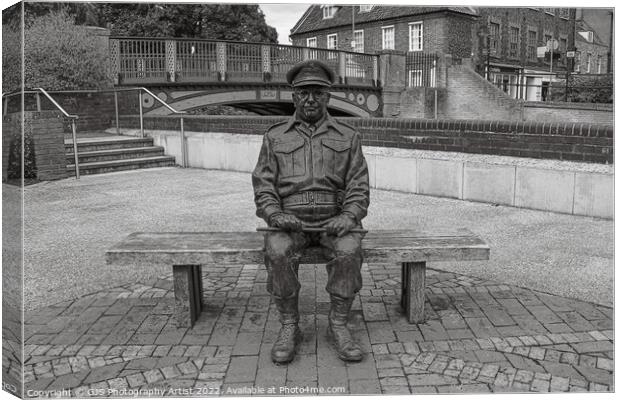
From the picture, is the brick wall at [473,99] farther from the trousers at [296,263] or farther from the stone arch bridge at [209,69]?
the trousers at [296,263]

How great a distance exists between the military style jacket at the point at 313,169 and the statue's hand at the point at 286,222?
3.1 inches

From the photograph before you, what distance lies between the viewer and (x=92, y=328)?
3.75 meters

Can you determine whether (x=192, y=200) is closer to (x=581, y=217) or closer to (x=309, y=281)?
(x=309, y=281)

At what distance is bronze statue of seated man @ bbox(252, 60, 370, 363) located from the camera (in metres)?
3.26

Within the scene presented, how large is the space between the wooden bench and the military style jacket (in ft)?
1.05

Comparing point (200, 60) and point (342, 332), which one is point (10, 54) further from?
point (200, 60)

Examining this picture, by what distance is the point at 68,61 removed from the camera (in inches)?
575

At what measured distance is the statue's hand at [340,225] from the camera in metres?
3.26

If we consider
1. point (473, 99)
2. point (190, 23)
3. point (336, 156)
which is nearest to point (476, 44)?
point (473, 99)

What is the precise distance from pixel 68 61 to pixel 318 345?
44.2 ft

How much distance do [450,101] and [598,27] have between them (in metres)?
23.9

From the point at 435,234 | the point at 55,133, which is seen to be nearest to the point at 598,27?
the point at 435,234

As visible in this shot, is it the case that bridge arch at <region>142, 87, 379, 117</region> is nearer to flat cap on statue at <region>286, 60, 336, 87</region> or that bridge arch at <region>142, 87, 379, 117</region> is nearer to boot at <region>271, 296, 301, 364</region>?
flat cap on statue at <region>286, 60, 336, 87</region>

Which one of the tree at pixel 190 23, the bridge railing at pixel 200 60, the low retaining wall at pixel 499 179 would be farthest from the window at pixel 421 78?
the low retaining wall at pixel 499 179
